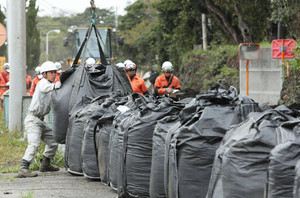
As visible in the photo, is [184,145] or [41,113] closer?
[184,145]

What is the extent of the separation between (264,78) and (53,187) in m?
15.0

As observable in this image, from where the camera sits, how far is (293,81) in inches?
692

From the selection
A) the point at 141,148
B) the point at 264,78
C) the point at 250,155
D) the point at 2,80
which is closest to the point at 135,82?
the point at 141,148

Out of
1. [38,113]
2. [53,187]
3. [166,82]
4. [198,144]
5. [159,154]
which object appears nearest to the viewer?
[198,144]

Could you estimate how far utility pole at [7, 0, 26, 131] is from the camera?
43.1 ft

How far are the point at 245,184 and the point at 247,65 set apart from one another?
55.8 feet

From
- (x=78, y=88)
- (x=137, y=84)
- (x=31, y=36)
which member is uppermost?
(x=31, y=36)

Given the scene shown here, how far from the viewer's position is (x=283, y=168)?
150 inches

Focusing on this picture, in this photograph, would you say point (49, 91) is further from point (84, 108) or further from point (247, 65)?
point (247, 65)

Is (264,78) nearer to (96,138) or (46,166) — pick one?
(46,166)

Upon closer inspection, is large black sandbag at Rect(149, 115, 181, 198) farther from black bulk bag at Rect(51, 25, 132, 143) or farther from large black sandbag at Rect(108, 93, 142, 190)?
black bulk bag at Rect(51, 25, 132, 143)

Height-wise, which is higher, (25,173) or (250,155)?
(250,155)

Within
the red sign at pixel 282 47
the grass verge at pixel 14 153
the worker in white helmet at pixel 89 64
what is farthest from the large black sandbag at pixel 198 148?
the red sign at pixel 282 47

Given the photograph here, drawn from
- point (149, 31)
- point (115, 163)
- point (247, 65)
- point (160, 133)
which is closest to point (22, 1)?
point (115, 163)
